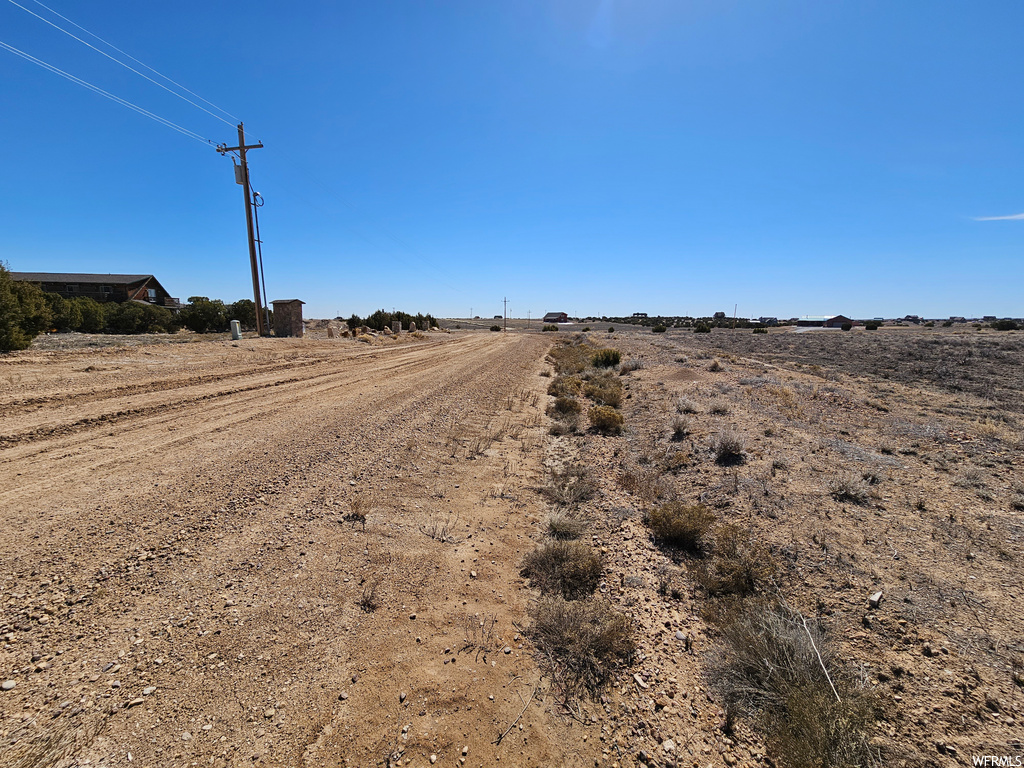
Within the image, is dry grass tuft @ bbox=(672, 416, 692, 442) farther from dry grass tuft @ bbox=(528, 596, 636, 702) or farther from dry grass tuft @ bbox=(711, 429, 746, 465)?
dry grass tuft @ bbox=(528, 596, 636, 702)

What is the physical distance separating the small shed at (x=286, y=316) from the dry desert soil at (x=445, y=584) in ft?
56.2

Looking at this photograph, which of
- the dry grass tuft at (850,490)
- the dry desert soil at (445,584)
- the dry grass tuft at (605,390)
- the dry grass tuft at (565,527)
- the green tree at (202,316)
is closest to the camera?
the dry desert soil at (445,584)

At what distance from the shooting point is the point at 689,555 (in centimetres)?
548

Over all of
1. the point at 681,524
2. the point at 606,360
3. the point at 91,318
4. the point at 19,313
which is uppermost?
the point at 91,318

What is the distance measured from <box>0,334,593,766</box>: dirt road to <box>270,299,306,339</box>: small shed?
18305 mm

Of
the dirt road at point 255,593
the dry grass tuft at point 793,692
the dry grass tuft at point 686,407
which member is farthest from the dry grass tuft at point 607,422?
the dry grass tuft at point 793,692

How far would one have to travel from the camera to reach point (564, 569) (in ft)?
15.8

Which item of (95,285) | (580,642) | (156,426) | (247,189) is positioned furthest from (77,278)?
(580,642)

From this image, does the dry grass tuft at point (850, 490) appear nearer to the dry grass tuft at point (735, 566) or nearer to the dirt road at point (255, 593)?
the dry grass tuft at point (735, 566)

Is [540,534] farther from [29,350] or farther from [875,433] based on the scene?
[29,350]

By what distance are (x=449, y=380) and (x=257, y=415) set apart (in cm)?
813

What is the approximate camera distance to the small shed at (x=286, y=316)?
26.0 m

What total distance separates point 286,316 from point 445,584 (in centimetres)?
2681

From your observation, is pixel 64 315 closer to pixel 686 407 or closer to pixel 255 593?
pixel 255 593
